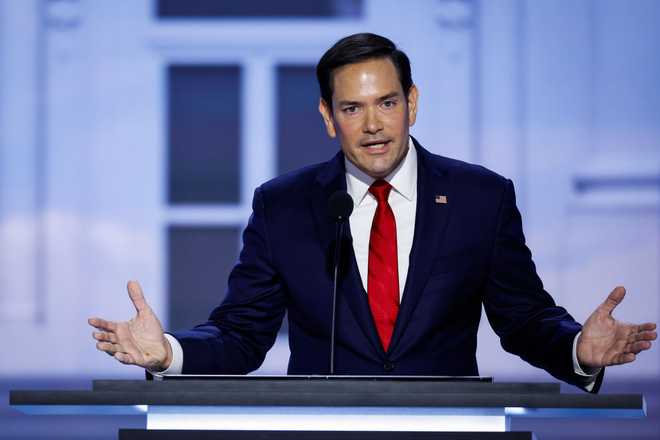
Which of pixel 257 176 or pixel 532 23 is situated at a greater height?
pixel 532 23

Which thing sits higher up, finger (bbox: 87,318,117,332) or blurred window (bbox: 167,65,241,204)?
blurred window (bbox: 167,65,241,204)

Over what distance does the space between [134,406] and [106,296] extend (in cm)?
235

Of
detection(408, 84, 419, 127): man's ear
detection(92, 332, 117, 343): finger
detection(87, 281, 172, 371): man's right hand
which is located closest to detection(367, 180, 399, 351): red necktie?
detection(408, 84, 419, 127): man's ear

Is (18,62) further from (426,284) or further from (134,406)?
(134,406)

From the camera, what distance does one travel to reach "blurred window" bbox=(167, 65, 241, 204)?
3.89 metres

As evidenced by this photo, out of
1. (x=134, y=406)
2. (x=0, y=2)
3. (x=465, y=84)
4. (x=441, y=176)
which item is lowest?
(x=134, y=406)

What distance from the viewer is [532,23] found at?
12.5 ft

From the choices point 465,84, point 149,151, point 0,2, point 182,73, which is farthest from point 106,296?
point 465,84

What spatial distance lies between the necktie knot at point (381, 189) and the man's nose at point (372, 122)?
13 centimetres

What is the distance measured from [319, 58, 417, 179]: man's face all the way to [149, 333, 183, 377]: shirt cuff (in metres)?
0.58

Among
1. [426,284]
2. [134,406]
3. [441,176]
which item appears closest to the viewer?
[134,406]

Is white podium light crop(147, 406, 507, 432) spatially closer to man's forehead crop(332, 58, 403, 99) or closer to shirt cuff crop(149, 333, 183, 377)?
shirt cuff crop(149, 333, 183, 377)

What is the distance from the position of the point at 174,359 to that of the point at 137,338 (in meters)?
0.14

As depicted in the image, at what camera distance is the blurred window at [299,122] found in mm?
3891
